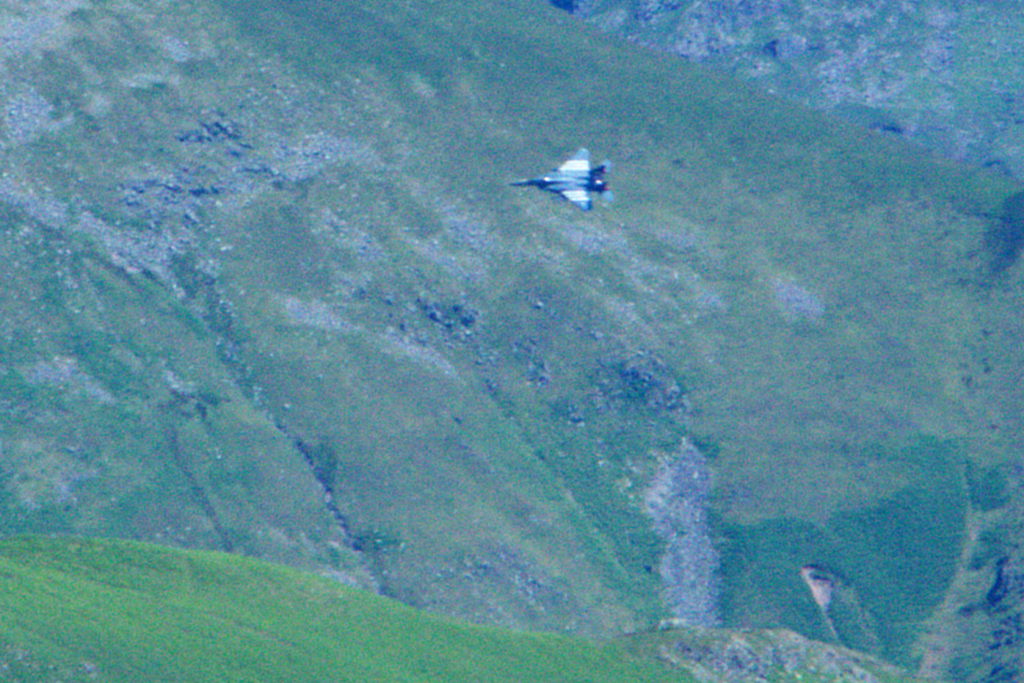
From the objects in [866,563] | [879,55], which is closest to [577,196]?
[866,563]

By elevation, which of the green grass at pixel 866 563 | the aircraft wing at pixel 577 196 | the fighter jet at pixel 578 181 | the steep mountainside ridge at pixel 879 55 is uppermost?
the steep mountainside ridge at pixel 879 55

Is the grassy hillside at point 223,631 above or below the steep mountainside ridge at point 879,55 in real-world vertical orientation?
below

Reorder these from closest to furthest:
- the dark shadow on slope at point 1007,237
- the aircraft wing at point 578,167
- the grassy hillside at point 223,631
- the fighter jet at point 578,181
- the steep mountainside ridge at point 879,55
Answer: the grassy hillside at point 223,631 < the fighter jet at point 578,181 < the aircraft wing at point 578,167 < the dark shadow on slope at point 1007,237 < the steep mountainside ridge at point 879,55

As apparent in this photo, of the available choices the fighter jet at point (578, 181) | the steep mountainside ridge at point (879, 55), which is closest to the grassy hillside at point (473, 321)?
the fighter jet at point (578, 181)

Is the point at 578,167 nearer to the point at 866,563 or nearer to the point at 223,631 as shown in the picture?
the point at 866,563

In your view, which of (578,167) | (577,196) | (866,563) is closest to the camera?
(866,563)

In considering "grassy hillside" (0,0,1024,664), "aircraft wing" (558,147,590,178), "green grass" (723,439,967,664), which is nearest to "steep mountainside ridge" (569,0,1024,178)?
"grassy hillside" (0,0,1024,664)

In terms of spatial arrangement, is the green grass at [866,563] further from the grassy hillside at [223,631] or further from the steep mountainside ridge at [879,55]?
the steep mountainside ridge at [879,55]

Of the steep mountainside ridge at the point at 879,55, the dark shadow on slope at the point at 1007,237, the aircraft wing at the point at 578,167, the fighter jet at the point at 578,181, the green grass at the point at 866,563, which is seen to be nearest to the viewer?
the green grass at the point at 866,563
